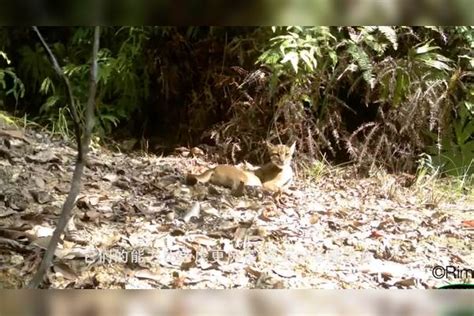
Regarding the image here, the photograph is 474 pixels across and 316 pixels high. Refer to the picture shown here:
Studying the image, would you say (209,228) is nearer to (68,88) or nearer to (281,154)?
(281,154)

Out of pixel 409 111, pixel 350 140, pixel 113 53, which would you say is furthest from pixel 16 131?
pixel 409 111

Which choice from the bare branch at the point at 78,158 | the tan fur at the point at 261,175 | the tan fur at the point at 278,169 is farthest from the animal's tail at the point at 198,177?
the bare branch at the point at 78,158

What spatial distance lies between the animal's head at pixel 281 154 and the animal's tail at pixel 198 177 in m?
0.13

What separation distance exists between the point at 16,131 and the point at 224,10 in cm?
53

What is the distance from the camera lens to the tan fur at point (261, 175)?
1476 mm

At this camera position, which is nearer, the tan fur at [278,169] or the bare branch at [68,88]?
the bare branch at [68,88]

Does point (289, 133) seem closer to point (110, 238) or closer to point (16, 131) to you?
point (110, 238)

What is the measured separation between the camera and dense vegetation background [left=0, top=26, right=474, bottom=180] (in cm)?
149

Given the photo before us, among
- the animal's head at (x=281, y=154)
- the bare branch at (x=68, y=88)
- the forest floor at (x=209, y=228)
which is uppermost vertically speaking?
the bare branch at (x=68, y=88)

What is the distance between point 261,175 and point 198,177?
0.43 ft

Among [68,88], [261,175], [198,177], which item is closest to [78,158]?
[68,88]

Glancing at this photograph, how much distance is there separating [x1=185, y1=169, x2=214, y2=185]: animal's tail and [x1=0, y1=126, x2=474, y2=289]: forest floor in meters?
0.02

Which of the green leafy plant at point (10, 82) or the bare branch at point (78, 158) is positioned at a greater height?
the green leafy plant at point (10, 82)

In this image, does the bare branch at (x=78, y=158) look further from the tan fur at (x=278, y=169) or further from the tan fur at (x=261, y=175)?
the tan fur at (x=278, y=169)
